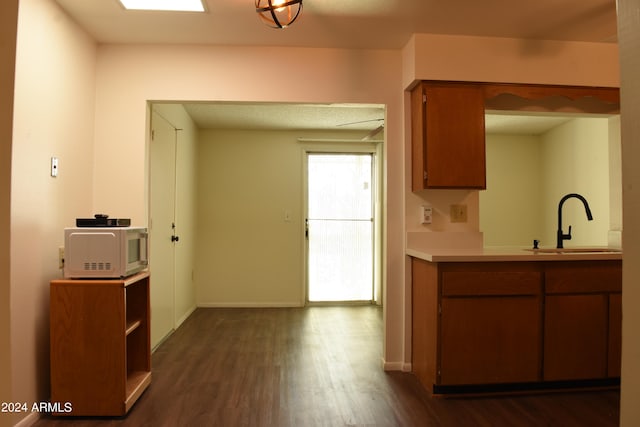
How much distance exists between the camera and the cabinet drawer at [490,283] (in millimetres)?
2389

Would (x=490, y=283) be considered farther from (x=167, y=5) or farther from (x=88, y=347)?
(x=167, y=5)

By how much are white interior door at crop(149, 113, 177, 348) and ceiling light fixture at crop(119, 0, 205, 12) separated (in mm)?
968

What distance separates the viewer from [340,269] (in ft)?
17.0

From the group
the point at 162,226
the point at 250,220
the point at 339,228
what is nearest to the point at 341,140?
the point at 339,228

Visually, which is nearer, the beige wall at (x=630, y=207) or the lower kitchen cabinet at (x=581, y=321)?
the beige wall at (x=630, y=207)

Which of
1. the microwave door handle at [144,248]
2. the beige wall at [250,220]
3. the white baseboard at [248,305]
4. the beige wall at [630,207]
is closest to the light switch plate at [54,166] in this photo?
the microwave door handle at [144,248]

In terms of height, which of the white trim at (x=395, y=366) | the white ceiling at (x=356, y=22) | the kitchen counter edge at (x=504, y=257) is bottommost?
the white trim at (x=395, y=366)

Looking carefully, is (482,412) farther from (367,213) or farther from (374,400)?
(367,213)

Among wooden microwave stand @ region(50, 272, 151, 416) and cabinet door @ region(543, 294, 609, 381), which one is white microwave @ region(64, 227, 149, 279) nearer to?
wooden microwave stand @ region(50, 272, 151, 416)

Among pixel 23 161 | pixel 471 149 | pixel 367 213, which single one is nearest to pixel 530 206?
pixel 367 213

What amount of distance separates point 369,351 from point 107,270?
2169 mm

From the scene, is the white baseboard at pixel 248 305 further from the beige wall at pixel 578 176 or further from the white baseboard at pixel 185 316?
the beige wall at pixel 578 176

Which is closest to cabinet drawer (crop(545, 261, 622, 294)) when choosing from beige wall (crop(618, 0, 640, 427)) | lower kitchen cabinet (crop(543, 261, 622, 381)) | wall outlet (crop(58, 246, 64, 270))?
lower kitchen cabinet (crop(543, 261, 622, 381))

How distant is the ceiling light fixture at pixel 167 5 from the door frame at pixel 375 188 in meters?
2.82
